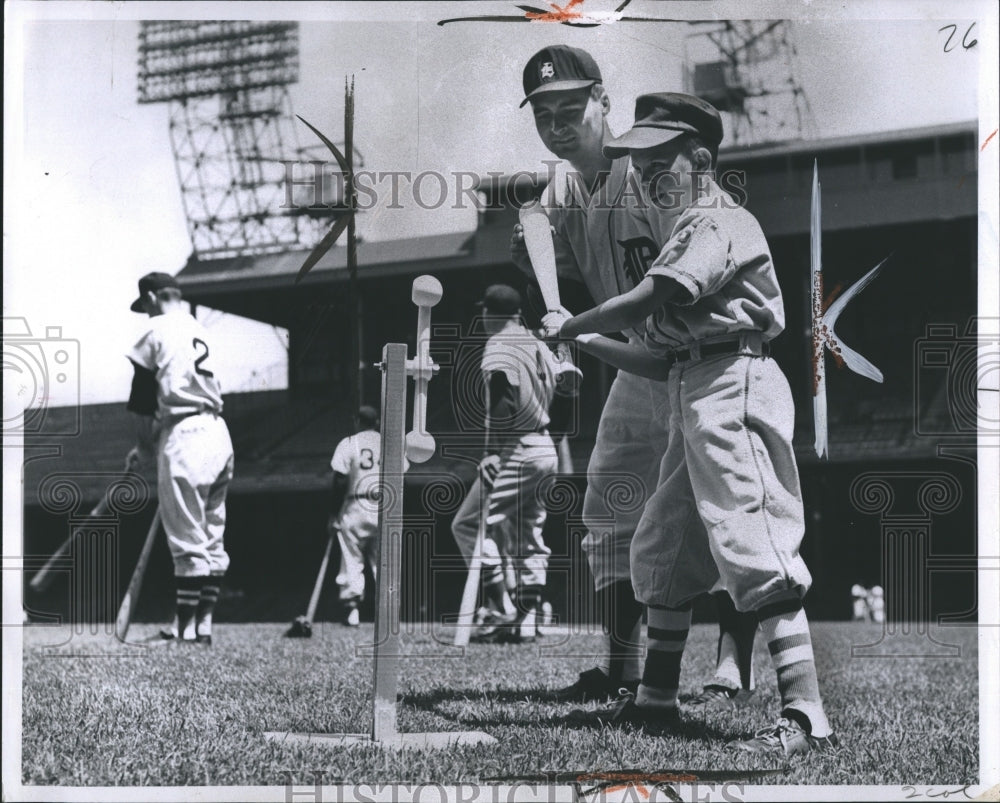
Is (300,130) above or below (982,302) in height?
above

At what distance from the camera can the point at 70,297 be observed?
13.6 feet

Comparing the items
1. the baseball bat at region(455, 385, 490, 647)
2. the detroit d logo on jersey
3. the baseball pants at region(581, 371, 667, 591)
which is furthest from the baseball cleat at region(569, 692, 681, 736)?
the baseball bat at region(455, 385, 490, 647)

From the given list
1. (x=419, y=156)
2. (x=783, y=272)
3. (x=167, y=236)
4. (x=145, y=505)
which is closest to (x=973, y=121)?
(x=783, y=272)

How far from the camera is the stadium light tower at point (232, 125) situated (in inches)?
173

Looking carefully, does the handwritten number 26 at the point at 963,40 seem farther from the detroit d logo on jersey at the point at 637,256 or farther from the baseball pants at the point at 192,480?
the baseball pants at the point at 192,480

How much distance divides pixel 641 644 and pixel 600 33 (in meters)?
2.13

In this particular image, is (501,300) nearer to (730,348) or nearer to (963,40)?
(730,348)

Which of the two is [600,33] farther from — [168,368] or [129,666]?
[129,666]

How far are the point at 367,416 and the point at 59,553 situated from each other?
56.4 inches

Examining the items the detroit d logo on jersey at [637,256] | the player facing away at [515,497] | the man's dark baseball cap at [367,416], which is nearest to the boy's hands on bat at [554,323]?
the detroit d logo on jersey at [637,256]

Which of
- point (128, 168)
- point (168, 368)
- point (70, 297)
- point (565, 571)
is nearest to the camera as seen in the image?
point (70, 297)

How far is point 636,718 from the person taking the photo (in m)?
3.44

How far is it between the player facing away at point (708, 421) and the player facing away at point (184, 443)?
6.36 ft

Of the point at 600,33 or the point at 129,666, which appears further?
the point at 129,666
